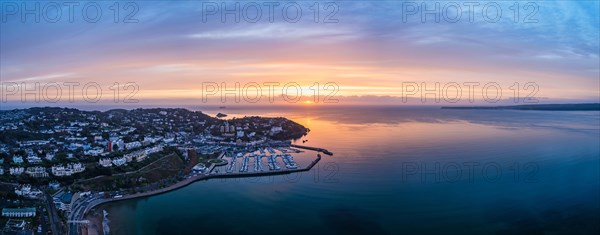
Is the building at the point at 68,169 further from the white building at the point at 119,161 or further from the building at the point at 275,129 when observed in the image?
the building at the point at 275,129

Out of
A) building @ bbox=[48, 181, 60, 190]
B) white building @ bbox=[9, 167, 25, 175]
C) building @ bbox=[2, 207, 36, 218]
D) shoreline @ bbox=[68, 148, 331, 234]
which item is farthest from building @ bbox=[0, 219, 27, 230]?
white building @ bbox=[9, 167, 25, 175]

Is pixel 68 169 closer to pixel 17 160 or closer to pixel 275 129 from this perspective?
pixel 17 160

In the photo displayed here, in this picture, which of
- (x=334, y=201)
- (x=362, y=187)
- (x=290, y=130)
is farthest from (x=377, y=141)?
(x=334, y=201)

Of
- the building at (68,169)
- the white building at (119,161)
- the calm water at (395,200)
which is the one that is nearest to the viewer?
the calm water at (395,200)

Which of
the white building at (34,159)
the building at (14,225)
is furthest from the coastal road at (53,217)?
the white building at (34,159)

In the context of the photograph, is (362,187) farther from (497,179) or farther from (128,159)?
(128,159)

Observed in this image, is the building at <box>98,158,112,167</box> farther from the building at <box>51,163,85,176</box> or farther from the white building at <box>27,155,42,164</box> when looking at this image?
the white building at <box>27,155,42,164</box>
